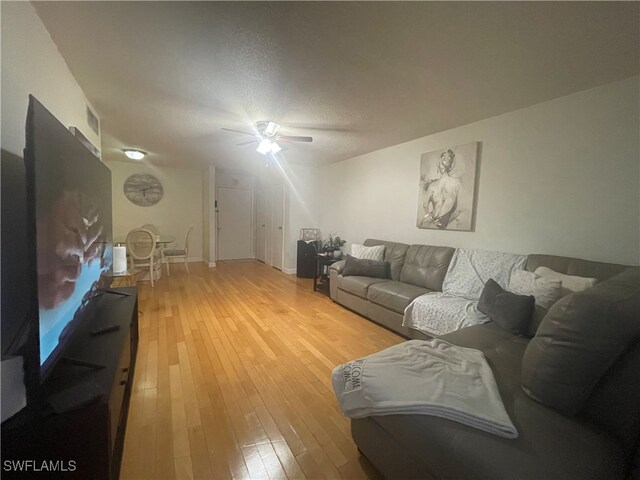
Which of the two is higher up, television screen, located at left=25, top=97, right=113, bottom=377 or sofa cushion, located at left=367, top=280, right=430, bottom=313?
television screen, located at left=25, top=97, right=113, bottom=377

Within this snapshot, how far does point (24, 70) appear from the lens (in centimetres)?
130

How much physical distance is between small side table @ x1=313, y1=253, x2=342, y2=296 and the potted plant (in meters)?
0.13

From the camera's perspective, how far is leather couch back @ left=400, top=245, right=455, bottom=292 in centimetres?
300

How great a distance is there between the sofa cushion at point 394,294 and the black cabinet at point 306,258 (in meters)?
2.15

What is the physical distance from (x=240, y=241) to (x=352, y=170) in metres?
3.71

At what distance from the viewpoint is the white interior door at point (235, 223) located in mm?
6660

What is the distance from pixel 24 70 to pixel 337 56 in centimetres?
166

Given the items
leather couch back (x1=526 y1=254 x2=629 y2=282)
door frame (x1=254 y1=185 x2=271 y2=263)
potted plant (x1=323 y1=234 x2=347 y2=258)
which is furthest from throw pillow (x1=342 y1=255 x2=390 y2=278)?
door frame (x1=254 y1=185 x2=271 y2=263)

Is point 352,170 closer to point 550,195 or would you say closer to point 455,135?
point 455,135

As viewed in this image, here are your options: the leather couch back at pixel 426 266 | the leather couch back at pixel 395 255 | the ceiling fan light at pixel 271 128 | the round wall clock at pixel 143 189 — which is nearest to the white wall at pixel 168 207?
the round wall clock at pixel 143 189

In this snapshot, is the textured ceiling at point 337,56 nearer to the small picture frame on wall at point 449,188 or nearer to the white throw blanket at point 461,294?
the small picture frame on wall at point 449,188

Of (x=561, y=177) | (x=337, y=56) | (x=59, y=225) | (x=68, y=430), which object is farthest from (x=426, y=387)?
(x=561, y=177)

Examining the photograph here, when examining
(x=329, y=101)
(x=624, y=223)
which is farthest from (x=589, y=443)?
(x=329, y=101)

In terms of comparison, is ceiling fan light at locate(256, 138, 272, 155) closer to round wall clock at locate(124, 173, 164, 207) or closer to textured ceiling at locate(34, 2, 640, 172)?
textured ceiling at locate(34, 2, 640, 172)
